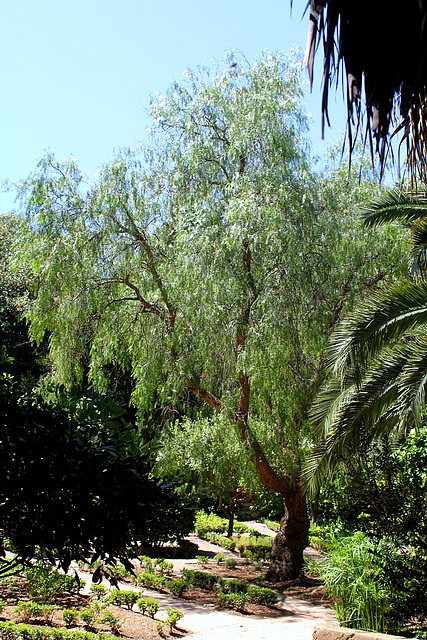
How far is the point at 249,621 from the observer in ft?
29.0

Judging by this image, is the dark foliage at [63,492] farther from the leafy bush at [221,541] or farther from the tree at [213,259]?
the leafy bush at [221,541]

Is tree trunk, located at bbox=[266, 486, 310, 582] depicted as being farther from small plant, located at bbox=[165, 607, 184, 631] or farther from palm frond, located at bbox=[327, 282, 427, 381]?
palm frond, located at bbox=[327, 282, 427, 381]

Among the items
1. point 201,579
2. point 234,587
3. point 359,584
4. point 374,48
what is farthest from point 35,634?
point 374,48

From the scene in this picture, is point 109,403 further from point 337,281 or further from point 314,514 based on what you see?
point 314,514

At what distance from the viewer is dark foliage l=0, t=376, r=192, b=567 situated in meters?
2.37

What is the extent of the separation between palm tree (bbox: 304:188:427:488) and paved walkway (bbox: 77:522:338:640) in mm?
2439

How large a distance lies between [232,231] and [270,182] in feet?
4.35

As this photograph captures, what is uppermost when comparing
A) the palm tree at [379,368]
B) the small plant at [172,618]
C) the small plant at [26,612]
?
the palm tree at [379,368]

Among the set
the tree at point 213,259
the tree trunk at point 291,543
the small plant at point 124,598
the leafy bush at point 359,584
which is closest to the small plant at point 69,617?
the small plant at point 124,598

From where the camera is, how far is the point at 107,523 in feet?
7.91

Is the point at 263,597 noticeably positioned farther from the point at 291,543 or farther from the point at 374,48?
the point at 374,48

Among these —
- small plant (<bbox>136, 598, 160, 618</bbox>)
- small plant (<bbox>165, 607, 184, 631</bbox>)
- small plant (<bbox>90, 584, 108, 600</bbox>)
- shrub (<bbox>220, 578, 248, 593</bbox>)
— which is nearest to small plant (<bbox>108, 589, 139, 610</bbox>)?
small plant (<bbox>90, 584, 108, 600</bbox>)

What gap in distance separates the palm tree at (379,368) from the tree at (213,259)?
2145 mm

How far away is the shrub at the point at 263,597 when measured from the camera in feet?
32.5
